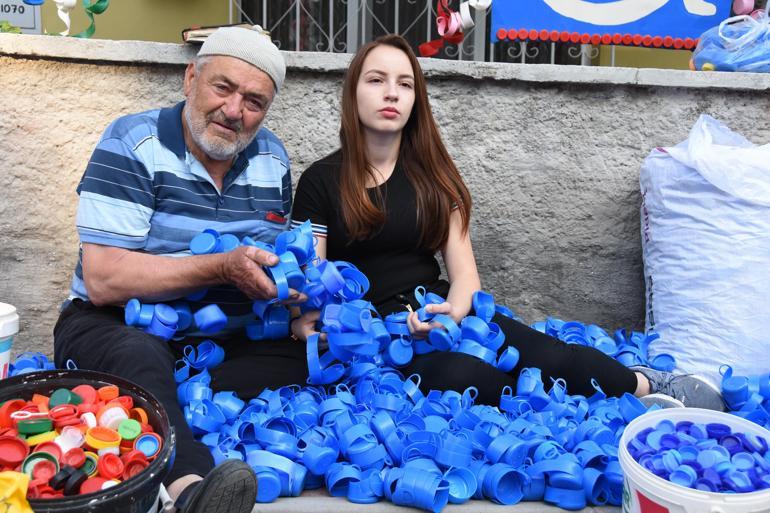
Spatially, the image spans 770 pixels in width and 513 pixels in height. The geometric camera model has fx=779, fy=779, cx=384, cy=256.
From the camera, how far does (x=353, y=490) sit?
2217 mm

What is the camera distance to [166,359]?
97.0 inches

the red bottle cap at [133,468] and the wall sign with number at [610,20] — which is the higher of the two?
the wall sign with number at [610,20]

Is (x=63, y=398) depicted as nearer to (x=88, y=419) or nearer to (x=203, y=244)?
(x=88, y=419)

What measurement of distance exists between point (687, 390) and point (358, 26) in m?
3.55

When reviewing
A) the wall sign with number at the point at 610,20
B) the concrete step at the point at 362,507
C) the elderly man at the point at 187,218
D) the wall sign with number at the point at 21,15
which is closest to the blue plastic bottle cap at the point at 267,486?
the concrete step at the point at 362,507

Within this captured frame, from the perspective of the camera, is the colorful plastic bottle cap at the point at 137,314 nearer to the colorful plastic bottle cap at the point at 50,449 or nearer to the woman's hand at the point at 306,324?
the woman's hand at the point at 306,324

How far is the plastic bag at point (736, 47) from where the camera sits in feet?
12.2

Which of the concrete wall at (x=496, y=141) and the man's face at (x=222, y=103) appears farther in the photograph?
the concrete wall at (x=496, y=141)

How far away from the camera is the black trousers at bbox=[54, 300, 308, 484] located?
7.01ft

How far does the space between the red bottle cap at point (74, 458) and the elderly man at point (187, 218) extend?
590 millimetres

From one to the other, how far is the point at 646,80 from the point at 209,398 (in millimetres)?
2422

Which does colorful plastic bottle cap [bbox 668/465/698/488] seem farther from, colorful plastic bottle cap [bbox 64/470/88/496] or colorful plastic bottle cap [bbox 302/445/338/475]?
colorful plastic bottle cap [bbox 64/470/88/496]

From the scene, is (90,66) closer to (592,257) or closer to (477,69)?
(477,69)

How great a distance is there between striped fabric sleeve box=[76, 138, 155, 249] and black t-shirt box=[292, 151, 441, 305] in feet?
2.11
